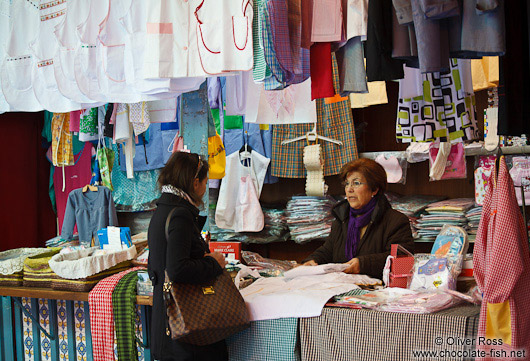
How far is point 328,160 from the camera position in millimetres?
5855

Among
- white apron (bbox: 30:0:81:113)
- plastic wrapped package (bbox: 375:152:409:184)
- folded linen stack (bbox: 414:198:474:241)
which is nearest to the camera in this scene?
white apron (bbox: 30:0:81:113)

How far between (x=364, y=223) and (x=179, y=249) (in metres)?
1.58

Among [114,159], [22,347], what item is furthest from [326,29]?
[114,159]

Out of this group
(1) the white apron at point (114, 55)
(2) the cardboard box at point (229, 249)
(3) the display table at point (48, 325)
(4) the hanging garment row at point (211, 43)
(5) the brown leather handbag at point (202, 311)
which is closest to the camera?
(5) the brown leather handbag at point (202, 311)

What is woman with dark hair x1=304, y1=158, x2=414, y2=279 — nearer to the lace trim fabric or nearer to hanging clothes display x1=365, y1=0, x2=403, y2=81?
hanging clothes display x1=365, y1=0, x2=403, y2=81

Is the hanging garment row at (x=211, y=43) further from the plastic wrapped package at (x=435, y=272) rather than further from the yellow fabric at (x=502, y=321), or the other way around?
the yellow fabric at (x=502, y=321)

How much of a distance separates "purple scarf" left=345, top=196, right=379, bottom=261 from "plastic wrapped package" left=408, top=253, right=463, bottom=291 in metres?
0.80

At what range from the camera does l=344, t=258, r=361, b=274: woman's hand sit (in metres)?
3.71

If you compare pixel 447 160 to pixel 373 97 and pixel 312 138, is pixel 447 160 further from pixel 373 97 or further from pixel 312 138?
pixel 312 138

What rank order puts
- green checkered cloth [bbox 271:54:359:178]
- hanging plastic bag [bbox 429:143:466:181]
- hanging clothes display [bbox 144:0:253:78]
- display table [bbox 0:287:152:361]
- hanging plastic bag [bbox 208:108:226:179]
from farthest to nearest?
1. green checkered cloth [bbox 271:54:359:178]
2. hanging plastic bag [bbox 429:143:466:181]
3. hanging plastic bag [bbox 208:108:226:179]
4. display table [bbox 0:287:152:361]
5. hanging clothes display [bbox 144:0:253:78]

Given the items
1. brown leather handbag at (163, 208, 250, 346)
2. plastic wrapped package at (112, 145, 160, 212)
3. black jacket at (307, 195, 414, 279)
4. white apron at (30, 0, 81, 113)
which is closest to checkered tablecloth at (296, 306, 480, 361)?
brown leather handbag at (163, 208, 250, 346)

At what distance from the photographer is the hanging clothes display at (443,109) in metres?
4.31

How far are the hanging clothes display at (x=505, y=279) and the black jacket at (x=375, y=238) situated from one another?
1103 millimetres

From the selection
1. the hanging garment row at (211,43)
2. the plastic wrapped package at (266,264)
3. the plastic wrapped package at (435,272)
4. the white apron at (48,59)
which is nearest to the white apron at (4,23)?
the hanging garment row at (211,43)
